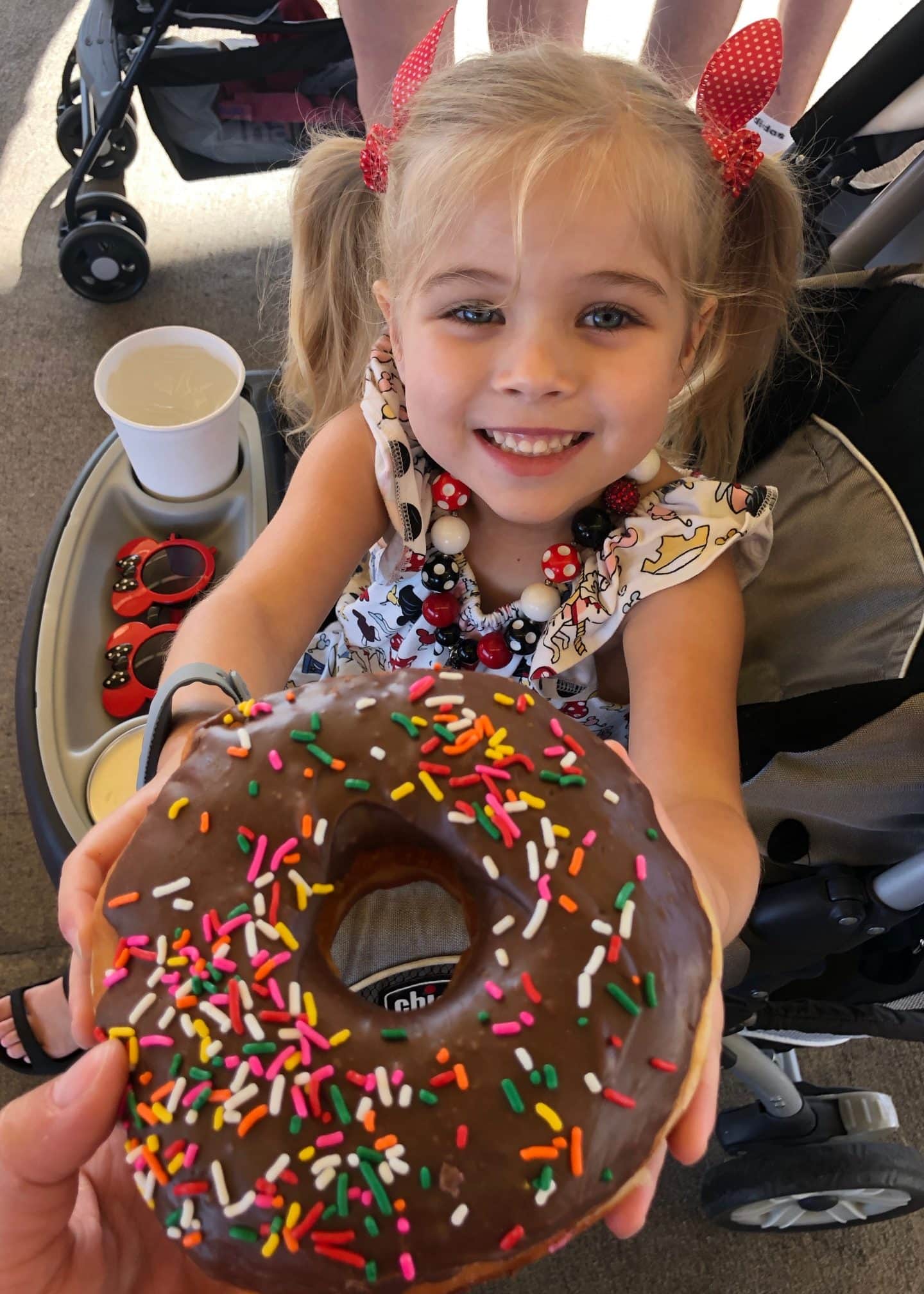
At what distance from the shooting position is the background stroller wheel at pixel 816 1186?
3.70 feet

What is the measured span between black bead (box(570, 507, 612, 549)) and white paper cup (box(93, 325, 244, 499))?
1.88ft

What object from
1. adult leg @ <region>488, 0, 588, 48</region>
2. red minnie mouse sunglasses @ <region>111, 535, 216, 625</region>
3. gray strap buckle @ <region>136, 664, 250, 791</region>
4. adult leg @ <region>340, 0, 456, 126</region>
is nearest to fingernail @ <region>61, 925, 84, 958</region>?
gray strap buckle @ <region>136, 664, 250, 791</region>

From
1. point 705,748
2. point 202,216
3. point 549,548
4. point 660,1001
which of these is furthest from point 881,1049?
point 202,216

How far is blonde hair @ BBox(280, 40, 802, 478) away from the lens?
0.82 meters

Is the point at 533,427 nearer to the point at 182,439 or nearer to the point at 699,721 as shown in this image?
the point at 699,721

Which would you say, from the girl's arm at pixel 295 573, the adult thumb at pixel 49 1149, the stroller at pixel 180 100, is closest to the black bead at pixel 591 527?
the girl's arm at pixel 295 573

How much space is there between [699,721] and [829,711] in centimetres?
12

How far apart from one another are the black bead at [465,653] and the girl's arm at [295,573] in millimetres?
149

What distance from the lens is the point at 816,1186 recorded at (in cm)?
113

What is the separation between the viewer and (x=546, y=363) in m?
0.79

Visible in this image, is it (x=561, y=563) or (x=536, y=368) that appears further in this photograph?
(x=561, y=563)

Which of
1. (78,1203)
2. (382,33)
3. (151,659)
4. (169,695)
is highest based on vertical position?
(382,33)

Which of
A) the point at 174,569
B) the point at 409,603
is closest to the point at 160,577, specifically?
the point at 174,569

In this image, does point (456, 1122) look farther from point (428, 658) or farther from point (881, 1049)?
point (881, 1049)
